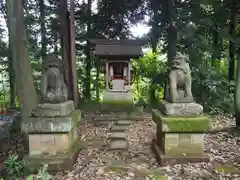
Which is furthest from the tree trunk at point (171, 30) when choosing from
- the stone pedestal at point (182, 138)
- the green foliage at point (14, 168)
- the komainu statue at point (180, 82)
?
the green foliage at point (14, 168)

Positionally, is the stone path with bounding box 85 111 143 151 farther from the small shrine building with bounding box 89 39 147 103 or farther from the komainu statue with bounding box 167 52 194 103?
the komainu statue with bounding box 167 52 194 103

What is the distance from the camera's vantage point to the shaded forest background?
9.99 meters

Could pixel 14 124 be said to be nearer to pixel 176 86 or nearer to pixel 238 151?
pixel 176 86

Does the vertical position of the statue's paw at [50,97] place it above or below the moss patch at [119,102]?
above

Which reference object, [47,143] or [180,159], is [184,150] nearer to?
[180,159]

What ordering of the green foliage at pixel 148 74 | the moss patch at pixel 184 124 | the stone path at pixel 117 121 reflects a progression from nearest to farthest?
the moss patch at pixel 184 124, the stone path at pixel 117 121, the green foliage at pixel 148 74

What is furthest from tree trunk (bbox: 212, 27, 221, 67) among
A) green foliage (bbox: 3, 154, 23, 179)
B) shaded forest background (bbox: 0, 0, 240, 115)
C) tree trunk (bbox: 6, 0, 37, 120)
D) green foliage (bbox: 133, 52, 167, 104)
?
green foliage (bbox: 3, 154, 23, 179)

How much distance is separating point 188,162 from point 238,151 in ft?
4.51

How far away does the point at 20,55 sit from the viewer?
5559 mm

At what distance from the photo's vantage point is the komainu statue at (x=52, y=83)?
423cm

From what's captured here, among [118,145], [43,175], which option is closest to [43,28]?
[118,145]

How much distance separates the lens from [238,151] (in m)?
4.86

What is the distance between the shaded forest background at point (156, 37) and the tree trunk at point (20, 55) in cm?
216

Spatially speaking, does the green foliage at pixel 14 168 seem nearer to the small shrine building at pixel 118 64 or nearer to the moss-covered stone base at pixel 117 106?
the moss-covered stone base at pixel 117 106
